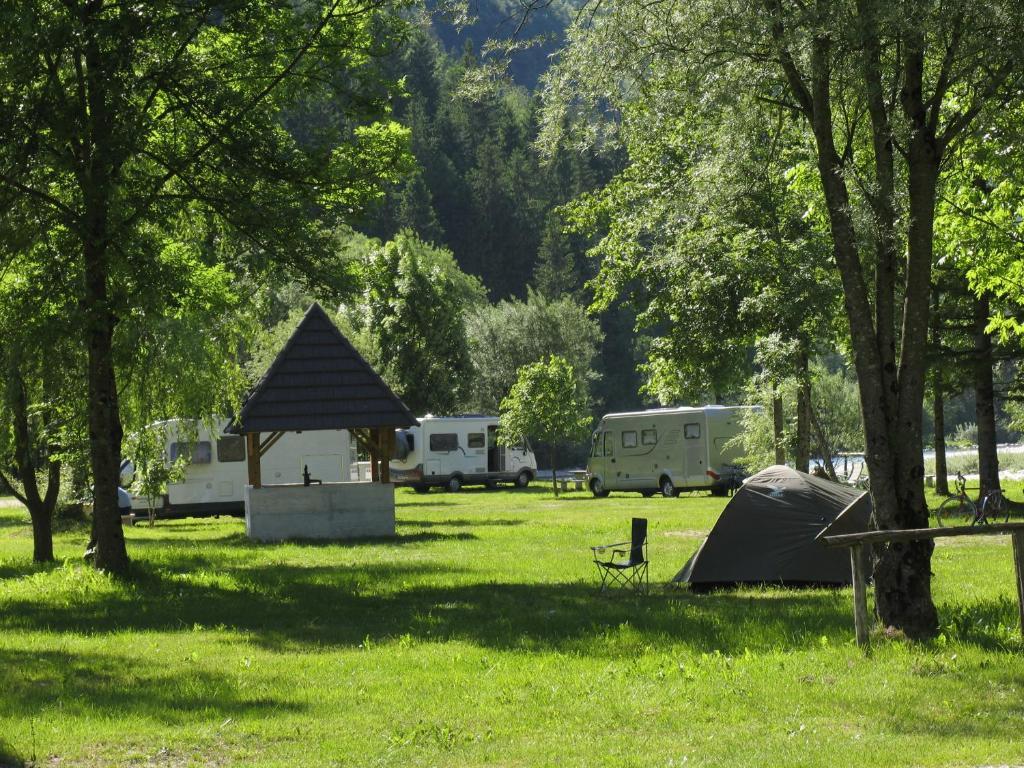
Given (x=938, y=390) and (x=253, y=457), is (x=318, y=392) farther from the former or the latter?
(x=938, y=390)

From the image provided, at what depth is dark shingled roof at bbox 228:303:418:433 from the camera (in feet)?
76.8

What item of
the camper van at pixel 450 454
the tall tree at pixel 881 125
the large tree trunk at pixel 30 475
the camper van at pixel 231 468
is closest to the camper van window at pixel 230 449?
the camper van at pixel 231 468

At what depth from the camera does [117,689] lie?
9.27 meters

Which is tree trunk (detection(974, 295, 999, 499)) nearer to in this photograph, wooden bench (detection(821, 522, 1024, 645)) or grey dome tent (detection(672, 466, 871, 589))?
grey dome tent (detection(672, 466, 871, 589))

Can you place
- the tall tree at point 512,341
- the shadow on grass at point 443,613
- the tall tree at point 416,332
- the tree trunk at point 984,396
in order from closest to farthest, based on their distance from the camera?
1. the shadow on grass at point 443,613
2. the tree trunk at point 984,396
3. the tall tree at point 416,332
4. the tall tree at point 512,341

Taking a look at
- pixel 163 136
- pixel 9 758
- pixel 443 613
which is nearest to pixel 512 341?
pixel 163 136

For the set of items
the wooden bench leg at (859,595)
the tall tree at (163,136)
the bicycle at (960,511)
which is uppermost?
the tall tree at (163,136)

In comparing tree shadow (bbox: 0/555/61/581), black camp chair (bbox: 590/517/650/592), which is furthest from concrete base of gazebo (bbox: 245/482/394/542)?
black camp chair (bbox: 590/517/650/592)

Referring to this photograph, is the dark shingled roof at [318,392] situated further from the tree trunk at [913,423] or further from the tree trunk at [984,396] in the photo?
the tree trunk at [913,423]

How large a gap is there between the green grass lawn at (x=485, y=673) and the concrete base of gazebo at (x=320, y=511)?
6.15 meters

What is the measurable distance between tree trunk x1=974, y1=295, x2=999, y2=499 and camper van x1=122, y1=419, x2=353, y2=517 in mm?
15831

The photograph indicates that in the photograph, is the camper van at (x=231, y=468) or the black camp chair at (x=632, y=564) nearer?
the black camp chair at (x=632, y=564)

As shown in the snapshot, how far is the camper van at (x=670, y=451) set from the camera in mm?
39688

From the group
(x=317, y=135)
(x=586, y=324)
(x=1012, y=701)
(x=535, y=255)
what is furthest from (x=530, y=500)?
(x=535, y=255)
